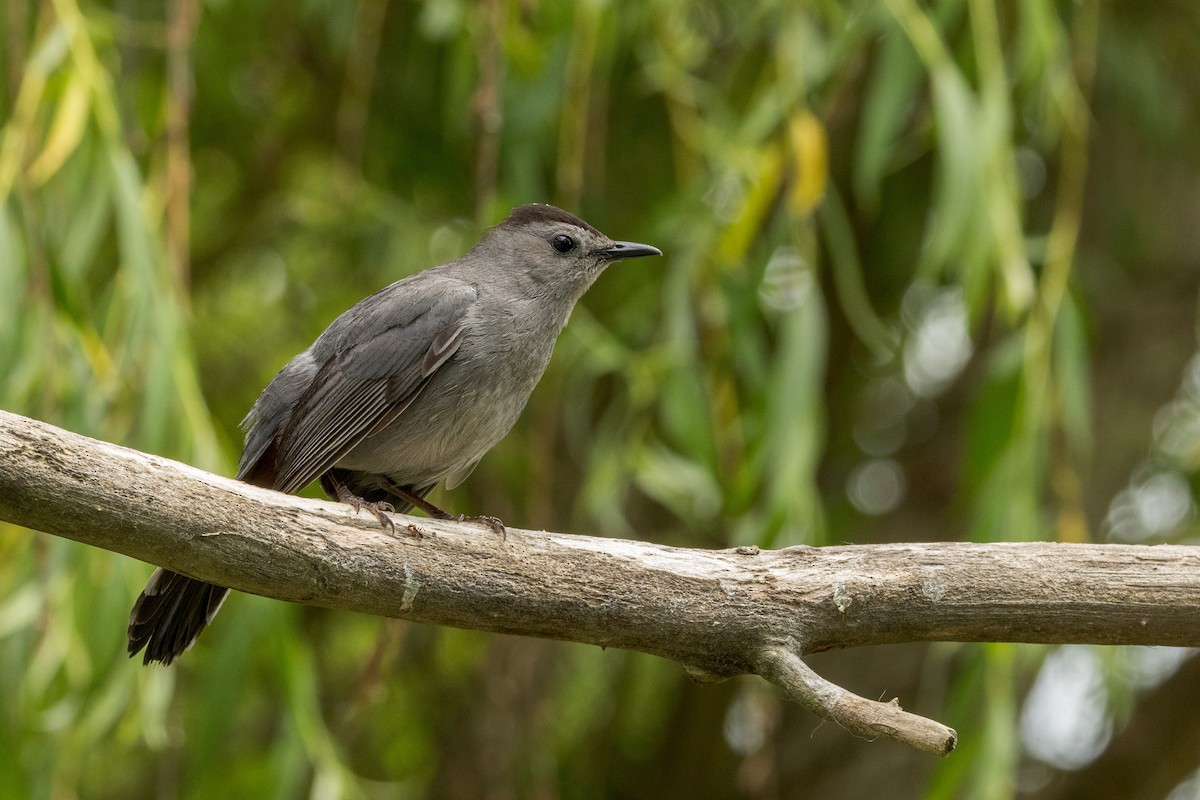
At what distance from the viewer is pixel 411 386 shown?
366 centimetres

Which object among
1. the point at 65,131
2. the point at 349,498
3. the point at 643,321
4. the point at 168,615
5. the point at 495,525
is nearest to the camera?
the point at 495,525

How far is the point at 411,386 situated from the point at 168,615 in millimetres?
895

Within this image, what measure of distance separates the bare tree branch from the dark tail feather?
1.96 ft

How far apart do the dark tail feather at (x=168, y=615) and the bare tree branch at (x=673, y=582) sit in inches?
23.5

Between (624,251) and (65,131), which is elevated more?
(624,251)

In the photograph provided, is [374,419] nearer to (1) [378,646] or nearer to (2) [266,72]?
(1) [378,646]

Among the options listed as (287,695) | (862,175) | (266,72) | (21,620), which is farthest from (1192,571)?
(266,72)

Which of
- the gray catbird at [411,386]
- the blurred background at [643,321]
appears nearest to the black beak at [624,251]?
the gray catbird at [411,386]

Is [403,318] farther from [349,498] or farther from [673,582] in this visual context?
→ [673,582]

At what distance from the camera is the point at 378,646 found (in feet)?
11.5

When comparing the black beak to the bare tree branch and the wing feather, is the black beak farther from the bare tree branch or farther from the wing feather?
the bare tree branch

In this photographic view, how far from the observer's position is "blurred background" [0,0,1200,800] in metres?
3.46

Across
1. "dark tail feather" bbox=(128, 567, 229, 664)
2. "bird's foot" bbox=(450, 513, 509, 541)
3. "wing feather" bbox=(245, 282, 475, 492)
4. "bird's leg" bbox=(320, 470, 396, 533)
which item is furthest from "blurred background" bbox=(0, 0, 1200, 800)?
"bird's foot" bbox=(450, 513, 509, 541)

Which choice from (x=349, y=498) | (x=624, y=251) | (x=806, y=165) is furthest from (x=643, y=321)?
(x=349, y=498)
